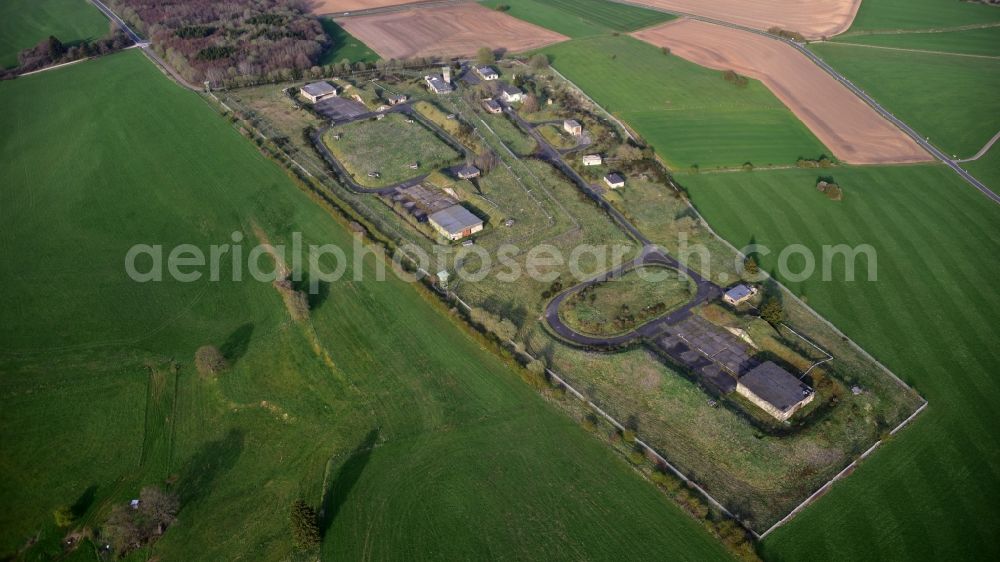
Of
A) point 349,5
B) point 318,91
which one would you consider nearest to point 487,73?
point 318,91

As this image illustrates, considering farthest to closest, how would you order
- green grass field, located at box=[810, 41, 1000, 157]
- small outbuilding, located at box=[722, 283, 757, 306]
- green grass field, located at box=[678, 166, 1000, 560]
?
green grass field, located at box=[810, 41, 1000, 157] → small outbuilding, located at box=[722, 283, 757, 306] → green grass field, located at box=[678, 166, 1000, 560]

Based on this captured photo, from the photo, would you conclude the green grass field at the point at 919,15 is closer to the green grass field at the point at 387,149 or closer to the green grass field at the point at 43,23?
the green grass field at the point at 387,149

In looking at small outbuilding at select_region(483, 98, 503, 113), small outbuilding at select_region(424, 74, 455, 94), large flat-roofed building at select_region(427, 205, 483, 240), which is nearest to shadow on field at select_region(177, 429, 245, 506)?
large flat-roofed building at select_region(427, 205, 483, 240)

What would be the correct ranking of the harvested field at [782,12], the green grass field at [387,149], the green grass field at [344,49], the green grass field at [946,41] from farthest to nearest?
the harvested field at [782,12] → the green grass field at [946,41] → the green grass field at [344,49] → the green grass field at [387,149]

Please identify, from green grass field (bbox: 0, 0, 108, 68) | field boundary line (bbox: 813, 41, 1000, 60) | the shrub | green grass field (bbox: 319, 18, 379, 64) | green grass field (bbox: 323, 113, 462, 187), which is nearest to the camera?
the shrub

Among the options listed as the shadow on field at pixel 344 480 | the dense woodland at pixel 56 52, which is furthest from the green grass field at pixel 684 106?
the dense woodland at pixel 56 52

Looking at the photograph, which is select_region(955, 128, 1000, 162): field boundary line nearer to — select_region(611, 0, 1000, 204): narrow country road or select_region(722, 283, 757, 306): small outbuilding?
select_region(611, 0, 1000, 204): narrow country road
